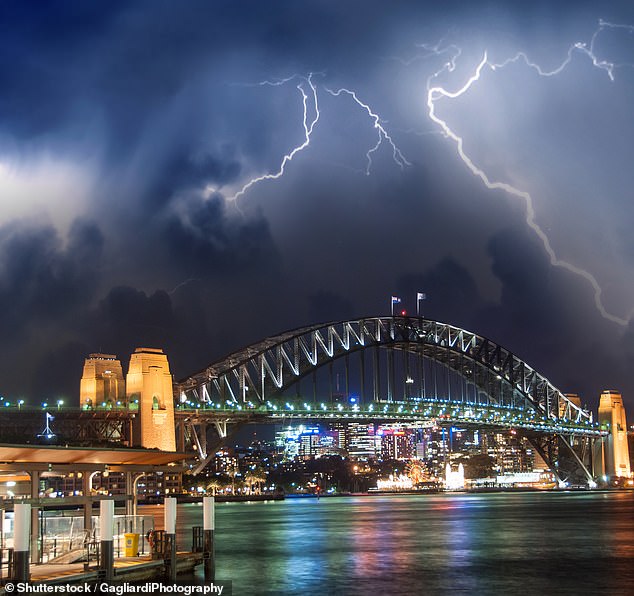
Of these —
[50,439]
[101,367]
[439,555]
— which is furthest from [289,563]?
[101,367]

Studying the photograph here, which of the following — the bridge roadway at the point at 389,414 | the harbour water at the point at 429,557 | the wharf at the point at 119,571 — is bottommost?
the harbour water at the point at 429,557

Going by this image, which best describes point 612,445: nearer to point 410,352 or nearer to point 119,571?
point 410,352

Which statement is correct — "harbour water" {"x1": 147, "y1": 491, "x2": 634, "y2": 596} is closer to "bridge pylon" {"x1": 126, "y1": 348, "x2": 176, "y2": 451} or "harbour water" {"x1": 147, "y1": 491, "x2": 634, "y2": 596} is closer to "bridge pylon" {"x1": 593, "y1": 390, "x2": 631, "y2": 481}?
"bridge pylon" {"x1": 126, "y1": 348, "x2": 176, "y2": 451}

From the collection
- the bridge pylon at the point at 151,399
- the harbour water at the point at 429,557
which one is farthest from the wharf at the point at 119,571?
the bridge pylon at the point at 151,399

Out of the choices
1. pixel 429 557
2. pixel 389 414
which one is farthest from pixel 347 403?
pixel 429 557

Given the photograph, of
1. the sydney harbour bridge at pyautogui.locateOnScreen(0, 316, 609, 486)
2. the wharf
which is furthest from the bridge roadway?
the wharf

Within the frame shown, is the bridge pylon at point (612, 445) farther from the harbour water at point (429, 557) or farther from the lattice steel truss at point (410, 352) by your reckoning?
the harbour water at point (429, 557)
